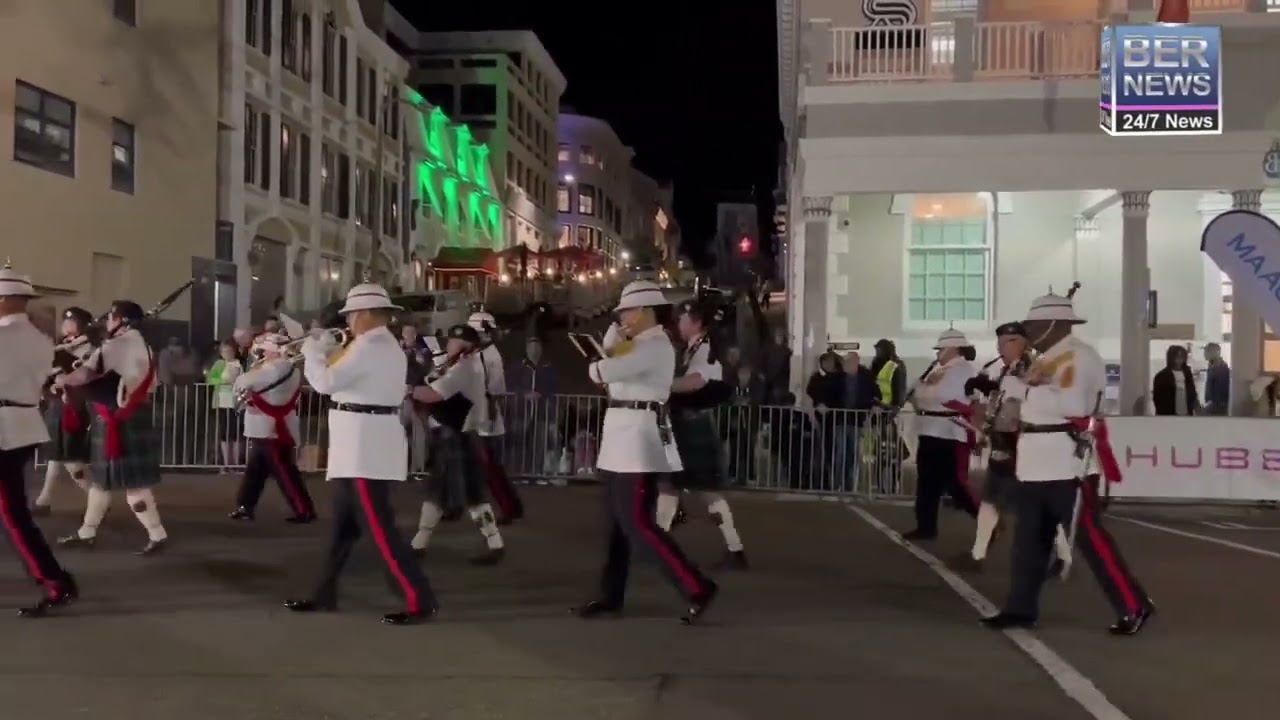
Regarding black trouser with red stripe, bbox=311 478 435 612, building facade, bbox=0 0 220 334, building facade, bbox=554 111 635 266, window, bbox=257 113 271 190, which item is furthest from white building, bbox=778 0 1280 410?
building facade, bbox=554 111 635 266

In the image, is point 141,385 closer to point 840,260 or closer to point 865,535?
point 865,535

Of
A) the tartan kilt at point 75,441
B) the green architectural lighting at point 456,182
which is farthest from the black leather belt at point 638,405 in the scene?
the green architectural lighting at point 456,182

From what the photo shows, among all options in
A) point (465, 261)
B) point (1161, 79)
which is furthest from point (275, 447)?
point (465, 261)

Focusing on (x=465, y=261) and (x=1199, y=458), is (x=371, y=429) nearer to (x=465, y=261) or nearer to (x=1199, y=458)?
(x=1199, y=458)

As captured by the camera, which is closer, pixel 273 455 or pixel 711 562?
pixel 711 562

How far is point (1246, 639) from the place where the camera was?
23.5 feet

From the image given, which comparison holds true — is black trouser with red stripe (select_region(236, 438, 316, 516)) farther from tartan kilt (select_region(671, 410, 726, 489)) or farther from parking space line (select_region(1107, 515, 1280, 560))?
parking space line (select_region(1107, 515, 1280, 560))

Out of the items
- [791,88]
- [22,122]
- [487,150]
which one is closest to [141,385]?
[22,122]

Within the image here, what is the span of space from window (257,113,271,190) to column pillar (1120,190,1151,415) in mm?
20151

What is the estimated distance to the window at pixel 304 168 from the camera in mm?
32812

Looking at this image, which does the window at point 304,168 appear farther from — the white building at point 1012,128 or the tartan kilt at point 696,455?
the tartan kilt at point 696,455

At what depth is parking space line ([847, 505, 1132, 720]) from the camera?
5.66 m

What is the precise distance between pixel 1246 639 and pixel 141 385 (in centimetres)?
765

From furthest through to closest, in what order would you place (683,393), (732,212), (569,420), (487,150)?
(487,150)
(732,212)
(569,420)
(683,393)
